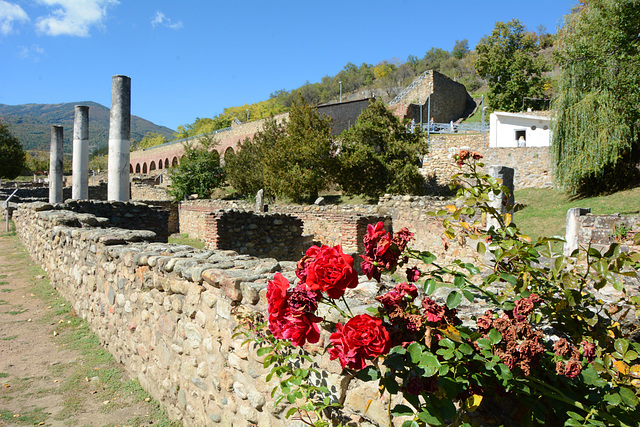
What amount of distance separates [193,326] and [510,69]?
4121cm

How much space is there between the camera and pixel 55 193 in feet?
55.5

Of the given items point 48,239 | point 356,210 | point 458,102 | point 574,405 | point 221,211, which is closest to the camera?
point 574,405

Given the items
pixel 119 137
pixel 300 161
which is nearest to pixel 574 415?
pixel 119 137

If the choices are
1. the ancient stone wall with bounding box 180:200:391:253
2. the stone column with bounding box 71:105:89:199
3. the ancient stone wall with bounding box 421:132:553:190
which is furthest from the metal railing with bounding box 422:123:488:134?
the stone column with bounding box 71:105:89:199

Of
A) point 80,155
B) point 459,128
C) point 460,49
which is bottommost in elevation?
point 80,155

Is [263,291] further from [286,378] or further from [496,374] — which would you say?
[496,374]

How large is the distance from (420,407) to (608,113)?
1761 centimetres

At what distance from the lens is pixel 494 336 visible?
1.54 m

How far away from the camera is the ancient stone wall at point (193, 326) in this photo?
7.66ft

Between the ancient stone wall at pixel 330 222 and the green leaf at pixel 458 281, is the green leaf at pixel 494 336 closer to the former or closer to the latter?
the green leaf at pixel 458 281

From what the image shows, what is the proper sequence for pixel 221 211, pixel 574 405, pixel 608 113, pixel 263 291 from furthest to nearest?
pixel 608 113 → pixel 221 211 → pixel 263 291 → pixel 574 405

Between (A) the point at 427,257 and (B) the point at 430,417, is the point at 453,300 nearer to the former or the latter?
(A) the point at 427,257

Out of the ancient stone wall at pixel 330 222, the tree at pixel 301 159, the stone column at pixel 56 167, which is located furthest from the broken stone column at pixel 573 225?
the stone column at pixel 56 167

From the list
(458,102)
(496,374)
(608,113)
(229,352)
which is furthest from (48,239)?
(458,102)
